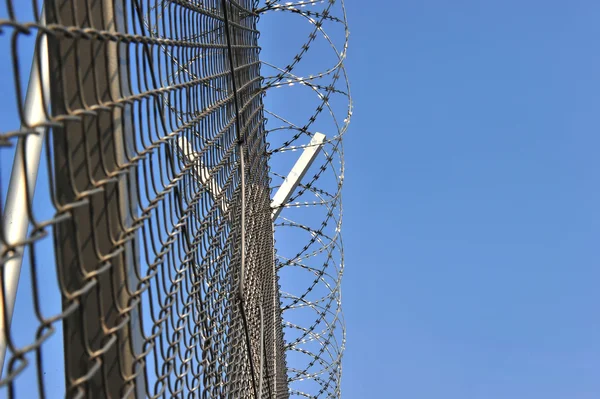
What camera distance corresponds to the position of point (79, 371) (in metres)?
2.11

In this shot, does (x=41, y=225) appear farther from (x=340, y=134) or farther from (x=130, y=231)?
(x=340, y=134)

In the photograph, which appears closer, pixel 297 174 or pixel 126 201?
pixel 126 201

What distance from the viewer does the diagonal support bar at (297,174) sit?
8.86 meters

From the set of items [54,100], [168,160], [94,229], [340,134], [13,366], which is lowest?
[13,366]

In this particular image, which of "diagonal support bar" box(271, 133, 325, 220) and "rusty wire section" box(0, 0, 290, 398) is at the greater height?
"diagonal support bar" box(271, 133, 325, 220)

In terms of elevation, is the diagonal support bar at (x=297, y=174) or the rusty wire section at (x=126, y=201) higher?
the diagonal support bar at (x=297, y=174)

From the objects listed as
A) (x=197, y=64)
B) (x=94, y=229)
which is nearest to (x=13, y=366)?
(x=94, y=229)

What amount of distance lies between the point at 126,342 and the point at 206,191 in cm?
142

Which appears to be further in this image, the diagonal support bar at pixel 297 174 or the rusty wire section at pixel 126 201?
the diagonal support bar at pixel 297 174

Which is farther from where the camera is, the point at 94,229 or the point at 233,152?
the point at 233,152

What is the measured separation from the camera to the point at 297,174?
923 centimetres

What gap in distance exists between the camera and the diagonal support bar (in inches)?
349

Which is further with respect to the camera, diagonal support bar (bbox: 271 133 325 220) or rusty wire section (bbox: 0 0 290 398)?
diagonal support bar (bbox: 271 133 325 220)

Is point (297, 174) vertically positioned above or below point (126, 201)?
above
